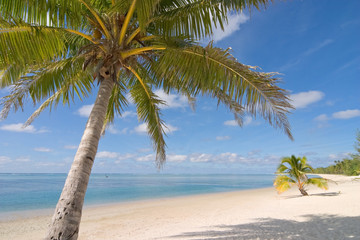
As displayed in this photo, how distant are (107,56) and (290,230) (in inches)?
240

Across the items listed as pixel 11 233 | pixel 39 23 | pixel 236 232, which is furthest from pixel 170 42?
pixel 11 233

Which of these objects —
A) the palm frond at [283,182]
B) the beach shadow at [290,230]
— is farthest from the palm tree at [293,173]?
the beach shadow at [290,230]

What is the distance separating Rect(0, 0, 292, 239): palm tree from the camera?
3.58 m

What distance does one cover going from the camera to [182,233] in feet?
21.0

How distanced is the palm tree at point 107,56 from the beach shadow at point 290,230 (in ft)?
9.61

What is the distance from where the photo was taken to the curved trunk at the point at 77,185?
2.90m

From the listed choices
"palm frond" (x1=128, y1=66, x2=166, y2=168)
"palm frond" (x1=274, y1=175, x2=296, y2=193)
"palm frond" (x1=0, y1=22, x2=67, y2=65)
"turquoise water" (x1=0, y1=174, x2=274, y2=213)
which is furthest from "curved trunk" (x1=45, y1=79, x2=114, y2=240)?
"turquoise water" (x1=0, y1=174, x2=274, y2=213)

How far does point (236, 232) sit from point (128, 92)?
211 inches

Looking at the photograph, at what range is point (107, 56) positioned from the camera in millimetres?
4543

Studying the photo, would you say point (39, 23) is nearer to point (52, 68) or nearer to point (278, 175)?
point (52, 68)

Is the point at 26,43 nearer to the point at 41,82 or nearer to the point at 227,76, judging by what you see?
the point at 41,82

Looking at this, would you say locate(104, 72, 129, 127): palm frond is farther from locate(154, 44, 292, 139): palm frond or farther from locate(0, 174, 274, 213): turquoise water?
locate(0, 174, 274, 213): turquoise water

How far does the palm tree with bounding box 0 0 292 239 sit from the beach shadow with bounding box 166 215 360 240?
293 centimetres

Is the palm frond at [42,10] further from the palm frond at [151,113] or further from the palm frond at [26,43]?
the palm frond at [151,113]
